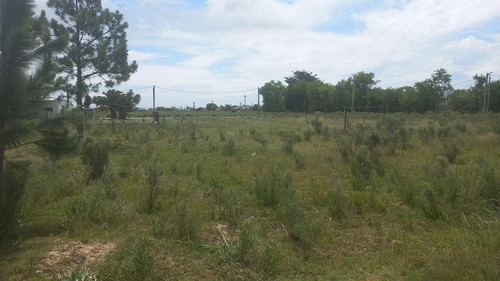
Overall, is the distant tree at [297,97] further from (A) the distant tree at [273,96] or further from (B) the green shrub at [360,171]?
(B) the green shrub at [360,171]

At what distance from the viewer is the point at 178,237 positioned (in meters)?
4.62

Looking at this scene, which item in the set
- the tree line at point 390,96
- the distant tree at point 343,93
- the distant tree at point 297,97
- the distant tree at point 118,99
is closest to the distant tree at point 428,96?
the tree line at point 390,96

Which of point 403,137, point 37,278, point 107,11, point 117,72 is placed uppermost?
point 107,11

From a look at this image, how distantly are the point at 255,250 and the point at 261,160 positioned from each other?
23.2 feet

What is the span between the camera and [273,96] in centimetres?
8581

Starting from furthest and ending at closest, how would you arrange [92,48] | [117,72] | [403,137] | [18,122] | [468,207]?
[117,72], [92,48], [403,137], [468,207], [18,122]

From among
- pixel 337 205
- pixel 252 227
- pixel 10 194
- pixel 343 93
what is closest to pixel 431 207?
pixel 337 205

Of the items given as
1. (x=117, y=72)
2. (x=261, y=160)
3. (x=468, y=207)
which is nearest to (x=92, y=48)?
(x=117, y=72)

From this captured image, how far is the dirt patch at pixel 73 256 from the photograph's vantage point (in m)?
3.83

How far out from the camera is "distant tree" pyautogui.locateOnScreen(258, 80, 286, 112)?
83.9 meters

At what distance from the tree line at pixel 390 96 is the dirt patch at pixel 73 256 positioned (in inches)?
1564

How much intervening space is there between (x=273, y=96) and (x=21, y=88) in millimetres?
82544

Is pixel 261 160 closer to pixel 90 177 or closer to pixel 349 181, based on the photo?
pixel 349 181

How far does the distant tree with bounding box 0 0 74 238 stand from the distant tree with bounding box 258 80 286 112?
78.6 m
